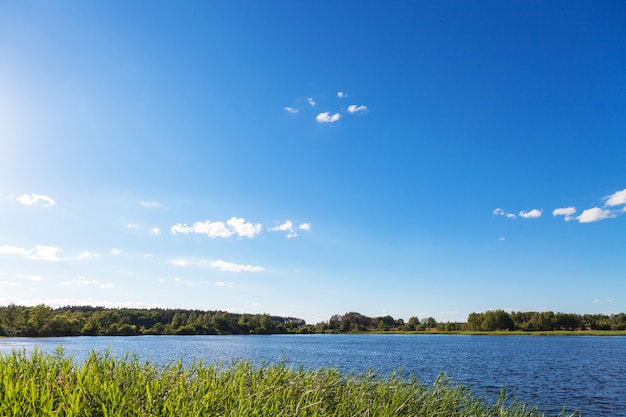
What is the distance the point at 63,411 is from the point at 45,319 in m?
159

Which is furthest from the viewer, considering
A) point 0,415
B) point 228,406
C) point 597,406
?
point 597,406

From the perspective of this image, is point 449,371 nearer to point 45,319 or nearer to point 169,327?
point 45,319

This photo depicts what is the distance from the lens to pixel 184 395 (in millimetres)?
10641

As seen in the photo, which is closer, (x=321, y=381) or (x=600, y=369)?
(x=321, y=381)

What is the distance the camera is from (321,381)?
15.7m

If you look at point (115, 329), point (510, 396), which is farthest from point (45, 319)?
point (510, 396)

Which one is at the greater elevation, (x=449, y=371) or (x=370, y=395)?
(x=370, y=395)

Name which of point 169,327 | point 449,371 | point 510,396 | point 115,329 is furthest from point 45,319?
point 510,396

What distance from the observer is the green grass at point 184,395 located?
30.9ft

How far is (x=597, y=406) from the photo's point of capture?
3020cm

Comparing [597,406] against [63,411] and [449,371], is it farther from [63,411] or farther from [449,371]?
[63,411]

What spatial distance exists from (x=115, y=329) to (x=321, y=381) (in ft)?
601

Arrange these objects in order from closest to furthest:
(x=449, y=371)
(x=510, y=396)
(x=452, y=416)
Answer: (x=452, y=416) < (x=510, y=396) < (x=449, y=371)

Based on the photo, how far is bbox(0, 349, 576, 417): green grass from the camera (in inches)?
371
